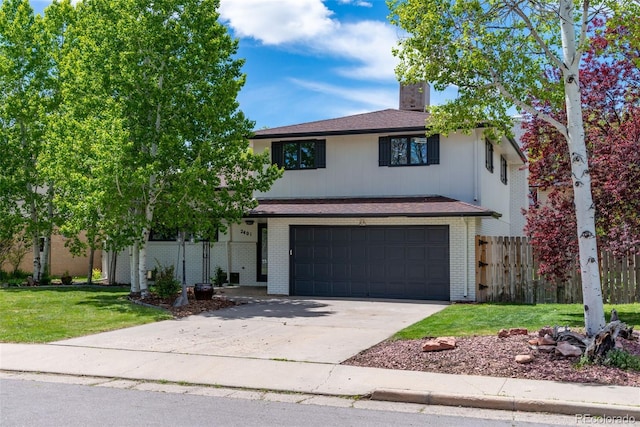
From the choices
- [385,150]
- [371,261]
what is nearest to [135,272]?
[371,261]

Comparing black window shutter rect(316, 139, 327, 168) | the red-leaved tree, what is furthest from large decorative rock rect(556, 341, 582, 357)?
black window shutter rect(316, 139, 327, 168)

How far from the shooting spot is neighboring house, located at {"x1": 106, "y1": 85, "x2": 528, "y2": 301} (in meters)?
18.2

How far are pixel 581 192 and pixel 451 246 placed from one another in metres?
9.03

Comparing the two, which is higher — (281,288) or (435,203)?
(435,203)

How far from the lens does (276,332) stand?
12.5m

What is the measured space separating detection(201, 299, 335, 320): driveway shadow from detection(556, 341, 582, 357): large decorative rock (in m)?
6.96

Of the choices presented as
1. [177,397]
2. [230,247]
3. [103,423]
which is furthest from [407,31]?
[230,247]

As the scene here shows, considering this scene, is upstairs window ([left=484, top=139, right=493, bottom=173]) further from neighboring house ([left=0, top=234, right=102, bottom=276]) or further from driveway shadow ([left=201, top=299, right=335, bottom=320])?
neighboring house ([left=0, top=234, right=102, bottom=276])

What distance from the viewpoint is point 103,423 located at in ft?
21.4

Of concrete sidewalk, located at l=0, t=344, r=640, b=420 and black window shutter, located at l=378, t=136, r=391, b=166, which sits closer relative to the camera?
concrete sidewalk, located at l=0, t=344, r=640, b=420

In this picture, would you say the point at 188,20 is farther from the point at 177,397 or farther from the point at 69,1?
the point at 177,397

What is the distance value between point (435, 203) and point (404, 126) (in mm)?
2718

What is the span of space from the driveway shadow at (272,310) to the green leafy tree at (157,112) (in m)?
2.55

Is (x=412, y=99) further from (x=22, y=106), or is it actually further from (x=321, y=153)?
(x=22, y=106)
